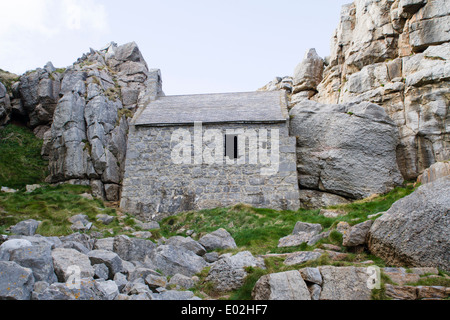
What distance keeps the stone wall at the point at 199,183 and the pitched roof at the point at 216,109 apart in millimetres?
506

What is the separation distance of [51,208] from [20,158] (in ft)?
31.9

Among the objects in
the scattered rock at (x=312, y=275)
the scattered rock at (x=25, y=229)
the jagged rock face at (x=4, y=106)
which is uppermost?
the jagged rock face at (x=4, y=106)

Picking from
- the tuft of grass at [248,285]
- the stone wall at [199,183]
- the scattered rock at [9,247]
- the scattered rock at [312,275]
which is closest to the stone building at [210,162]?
the stone wall at [199,183]

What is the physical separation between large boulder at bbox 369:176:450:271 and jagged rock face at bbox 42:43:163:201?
17.5 m

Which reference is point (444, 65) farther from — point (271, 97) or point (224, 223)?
point (224, 223)

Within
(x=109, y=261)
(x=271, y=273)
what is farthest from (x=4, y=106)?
(x=271, y=273)

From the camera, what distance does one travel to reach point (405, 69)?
21.5m

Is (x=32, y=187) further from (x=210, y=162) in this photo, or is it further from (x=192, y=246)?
(x=192, y=246)

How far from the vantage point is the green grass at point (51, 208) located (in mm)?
12983

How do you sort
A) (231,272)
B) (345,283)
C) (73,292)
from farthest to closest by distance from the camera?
(231,272), (345,283), (73,292)

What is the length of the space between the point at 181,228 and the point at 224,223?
6.83 feet

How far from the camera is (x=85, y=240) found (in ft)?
32.4

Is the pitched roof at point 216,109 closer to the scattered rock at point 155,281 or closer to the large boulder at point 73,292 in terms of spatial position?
the scattered rock at point 155,281
